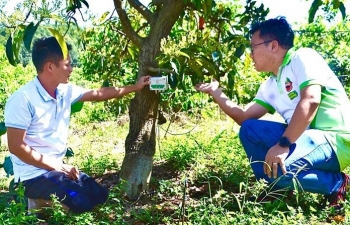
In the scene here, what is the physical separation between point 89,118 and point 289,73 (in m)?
3.84

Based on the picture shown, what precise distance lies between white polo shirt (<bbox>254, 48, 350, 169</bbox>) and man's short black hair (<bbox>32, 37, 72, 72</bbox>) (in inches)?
42.5

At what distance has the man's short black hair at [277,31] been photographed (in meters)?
2.47

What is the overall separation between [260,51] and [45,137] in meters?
1.12

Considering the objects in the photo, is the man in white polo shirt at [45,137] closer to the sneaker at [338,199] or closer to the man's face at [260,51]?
the man's face at [260,51]

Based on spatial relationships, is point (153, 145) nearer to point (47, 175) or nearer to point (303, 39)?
point (47, 175)

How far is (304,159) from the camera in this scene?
2.35 m

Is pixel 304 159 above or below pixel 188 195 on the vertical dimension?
above

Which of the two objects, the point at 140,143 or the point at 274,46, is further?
the point at 140,143

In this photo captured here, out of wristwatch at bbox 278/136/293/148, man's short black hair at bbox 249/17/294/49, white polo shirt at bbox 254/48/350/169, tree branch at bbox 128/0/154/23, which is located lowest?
wristwatch at bbox 278/136/293/148

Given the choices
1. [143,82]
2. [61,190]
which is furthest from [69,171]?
[143,82]

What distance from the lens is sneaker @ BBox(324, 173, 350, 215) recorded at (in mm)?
2426

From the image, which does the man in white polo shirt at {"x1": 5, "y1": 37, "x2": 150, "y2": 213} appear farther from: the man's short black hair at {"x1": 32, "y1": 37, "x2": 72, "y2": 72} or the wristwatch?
the wristwatch

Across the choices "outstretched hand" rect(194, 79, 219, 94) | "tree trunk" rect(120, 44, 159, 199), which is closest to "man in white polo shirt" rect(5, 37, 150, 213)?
"tree trunk" rect(120, 44, 159, 199)

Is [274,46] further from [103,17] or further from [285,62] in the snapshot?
[103,17]
